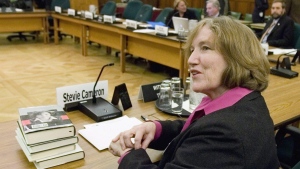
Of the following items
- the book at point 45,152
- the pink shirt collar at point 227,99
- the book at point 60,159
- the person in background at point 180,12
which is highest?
the person in background at point 180,12

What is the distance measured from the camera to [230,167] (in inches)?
34.8

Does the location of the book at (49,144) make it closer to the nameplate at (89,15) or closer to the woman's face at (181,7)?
the woman's face at (181,7)

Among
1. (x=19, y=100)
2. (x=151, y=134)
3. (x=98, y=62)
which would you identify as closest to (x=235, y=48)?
(x=151, y=134)

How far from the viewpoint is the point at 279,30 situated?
14.6 feet

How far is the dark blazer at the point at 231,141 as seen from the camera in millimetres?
893

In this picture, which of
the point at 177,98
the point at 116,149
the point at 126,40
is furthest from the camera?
the point at 126,40

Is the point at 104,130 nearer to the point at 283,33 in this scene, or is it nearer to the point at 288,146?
the point at 288,146

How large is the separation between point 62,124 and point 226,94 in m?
0.63

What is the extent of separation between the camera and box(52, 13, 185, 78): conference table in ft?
14.0

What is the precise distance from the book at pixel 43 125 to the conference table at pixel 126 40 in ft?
9.22

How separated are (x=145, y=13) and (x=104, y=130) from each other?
5099 millimetres

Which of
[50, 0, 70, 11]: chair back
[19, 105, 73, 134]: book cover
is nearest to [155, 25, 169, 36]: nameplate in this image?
[19, 105, 73, 134]: book cover

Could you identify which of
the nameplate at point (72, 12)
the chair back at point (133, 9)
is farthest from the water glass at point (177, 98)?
Answer: the chair back at point (133, 9)

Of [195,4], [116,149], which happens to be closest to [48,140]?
[116,149]
